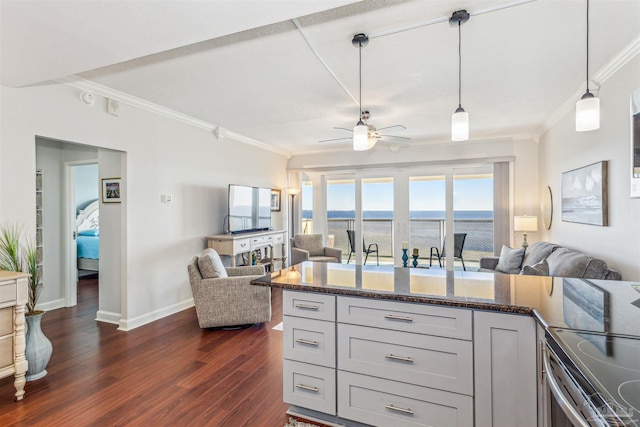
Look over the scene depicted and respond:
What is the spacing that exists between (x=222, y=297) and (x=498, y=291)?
2685 mm

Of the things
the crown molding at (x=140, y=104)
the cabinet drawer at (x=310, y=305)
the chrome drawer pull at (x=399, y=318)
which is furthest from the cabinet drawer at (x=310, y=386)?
the crown molding at (x=140, y=104)

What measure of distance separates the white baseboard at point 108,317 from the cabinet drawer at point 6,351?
4.80 feet

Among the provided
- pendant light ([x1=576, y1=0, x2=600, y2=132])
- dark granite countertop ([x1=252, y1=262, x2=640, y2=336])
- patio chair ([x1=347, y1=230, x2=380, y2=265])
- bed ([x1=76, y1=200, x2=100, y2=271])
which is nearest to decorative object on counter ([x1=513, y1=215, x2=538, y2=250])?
patio chair ([x1=347, y1=230, x2=380, y2=265])

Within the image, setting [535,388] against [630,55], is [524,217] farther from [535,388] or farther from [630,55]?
[535,388]

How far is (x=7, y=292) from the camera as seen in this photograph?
84.3 inches

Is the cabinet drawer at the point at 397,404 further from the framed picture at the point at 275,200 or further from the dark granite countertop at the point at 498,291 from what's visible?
the framed picture at the point at 275,200

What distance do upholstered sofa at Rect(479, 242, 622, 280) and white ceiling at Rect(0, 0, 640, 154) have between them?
1.70m

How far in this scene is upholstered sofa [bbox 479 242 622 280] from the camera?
104 inches

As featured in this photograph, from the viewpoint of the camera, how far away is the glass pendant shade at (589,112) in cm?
Result: 173

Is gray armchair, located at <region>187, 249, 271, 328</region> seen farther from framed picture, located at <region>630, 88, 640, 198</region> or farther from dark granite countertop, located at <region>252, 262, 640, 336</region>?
framed picture, located at <region>630, 88, 640, 198</region>

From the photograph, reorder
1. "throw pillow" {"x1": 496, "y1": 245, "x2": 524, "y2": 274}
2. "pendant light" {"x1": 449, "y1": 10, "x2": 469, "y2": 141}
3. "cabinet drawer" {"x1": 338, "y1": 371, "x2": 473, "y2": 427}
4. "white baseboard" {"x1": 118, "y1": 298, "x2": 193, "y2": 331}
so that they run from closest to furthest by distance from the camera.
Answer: "cabinet drawer" {"x1": 338, "y1": 371, "x2": 473, "y2": 427}, "pendant light" {"x1": 449, "y1": 10, "x2": 469, "y2": 141}, "white baseboard" {"x1": 118, "y1": 298, "x2": 193, "y2": 331}, "throw pillow" {"x1": 496, "y1": 245, "x2": 524, "y2": 274}

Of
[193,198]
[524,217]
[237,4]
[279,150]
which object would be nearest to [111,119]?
[193,198]

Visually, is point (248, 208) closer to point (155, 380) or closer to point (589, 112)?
point (155, 380)

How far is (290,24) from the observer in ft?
6.87
